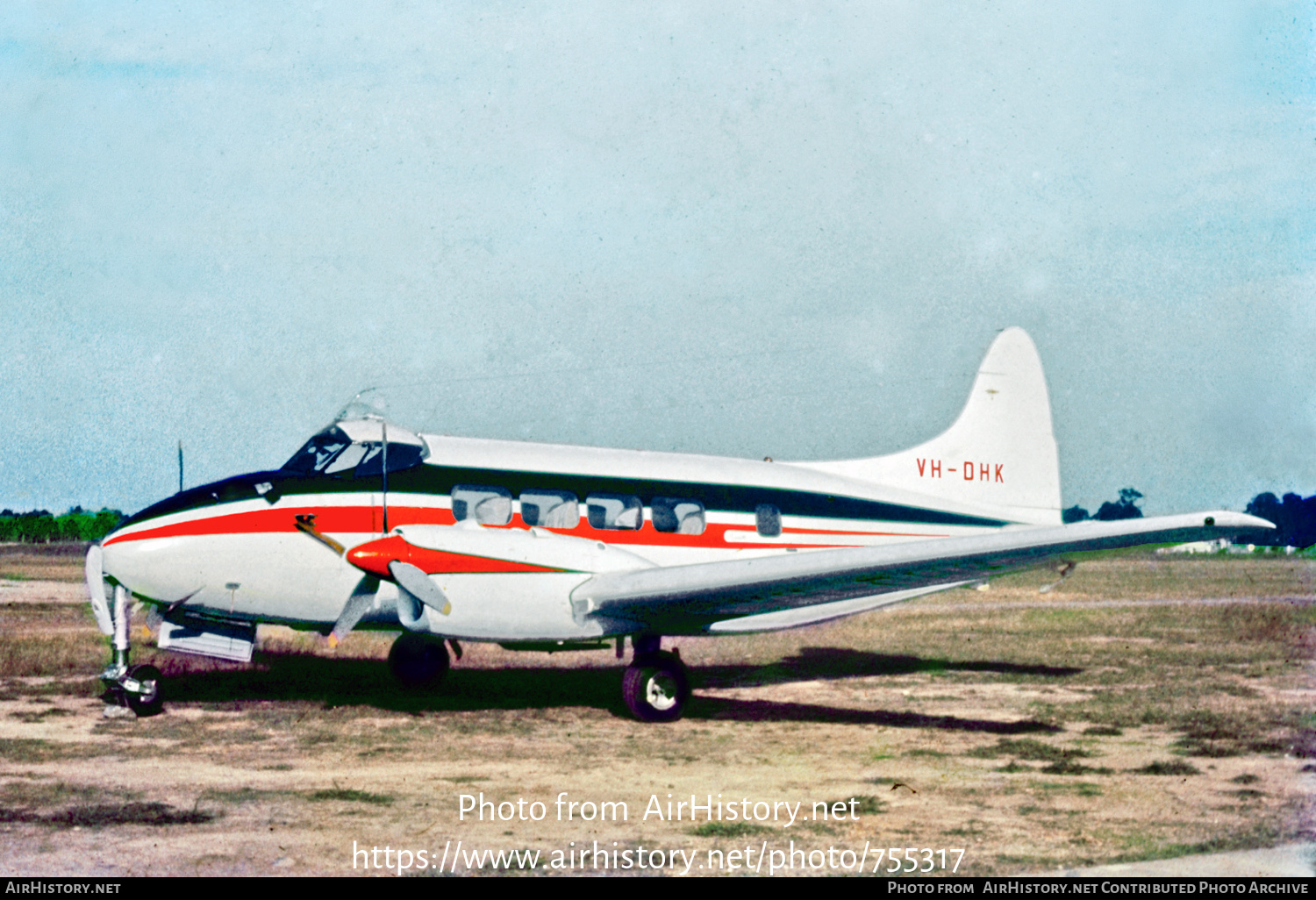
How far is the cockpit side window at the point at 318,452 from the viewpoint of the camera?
14500mm

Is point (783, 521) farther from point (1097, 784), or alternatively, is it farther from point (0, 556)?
point (0, 556)

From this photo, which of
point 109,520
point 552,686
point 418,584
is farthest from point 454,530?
point 109,520

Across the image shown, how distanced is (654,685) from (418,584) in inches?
126

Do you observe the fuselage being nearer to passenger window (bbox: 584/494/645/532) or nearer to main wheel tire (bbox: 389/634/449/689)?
passenger window (bbox: 584/494/645/532)

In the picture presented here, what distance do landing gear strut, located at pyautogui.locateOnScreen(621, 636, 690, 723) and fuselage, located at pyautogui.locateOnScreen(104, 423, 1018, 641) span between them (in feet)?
2.70

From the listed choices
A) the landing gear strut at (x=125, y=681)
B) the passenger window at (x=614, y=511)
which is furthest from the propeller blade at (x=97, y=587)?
the passenger window at (x=614, y=511)

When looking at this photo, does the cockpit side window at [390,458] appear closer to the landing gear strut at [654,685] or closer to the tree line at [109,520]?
the landing gear strut at [654,685]

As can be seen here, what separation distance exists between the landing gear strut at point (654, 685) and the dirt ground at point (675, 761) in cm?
24

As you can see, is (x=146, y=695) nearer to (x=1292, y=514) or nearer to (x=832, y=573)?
(x=832, y=573)

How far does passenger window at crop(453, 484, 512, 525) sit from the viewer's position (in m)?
14.9

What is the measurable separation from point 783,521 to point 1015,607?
19.8 metres

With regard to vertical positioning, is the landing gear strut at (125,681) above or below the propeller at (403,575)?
below

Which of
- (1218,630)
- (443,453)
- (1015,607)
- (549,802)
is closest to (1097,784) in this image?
(549,802)

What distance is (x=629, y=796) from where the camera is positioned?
10.5 meters
